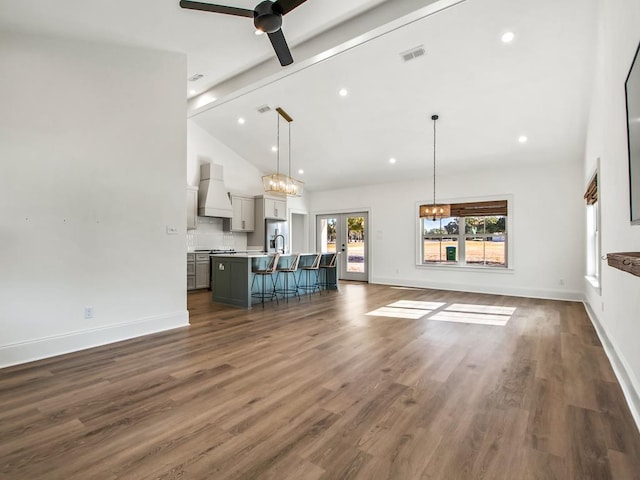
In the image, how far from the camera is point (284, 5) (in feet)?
9.18

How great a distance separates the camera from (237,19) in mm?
3723

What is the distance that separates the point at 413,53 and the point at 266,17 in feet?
8.28

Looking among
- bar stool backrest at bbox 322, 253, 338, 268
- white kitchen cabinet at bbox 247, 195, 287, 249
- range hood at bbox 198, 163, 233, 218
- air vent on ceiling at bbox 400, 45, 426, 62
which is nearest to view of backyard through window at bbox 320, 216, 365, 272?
white kitchen cabinet at bbox 247, 195, 287, 249

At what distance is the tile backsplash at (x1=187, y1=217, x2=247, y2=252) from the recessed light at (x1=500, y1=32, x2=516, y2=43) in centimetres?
670

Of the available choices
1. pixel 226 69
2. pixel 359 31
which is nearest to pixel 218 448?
pixel 359 31

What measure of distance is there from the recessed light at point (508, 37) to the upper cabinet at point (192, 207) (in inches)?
246

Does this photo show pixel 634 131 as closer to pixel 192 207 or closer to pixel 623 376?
pixel 623 376

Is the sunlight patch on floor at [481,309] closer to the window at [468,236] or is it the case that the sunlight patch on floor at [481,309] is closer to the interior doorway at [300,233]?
the window at [468,236]

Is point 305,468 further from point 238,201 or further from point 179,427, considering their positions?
point 238,201

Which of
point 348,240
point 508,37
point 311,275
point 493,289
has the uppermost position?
point 508,37

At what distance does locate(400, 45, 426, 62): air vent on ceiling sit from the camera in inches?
177

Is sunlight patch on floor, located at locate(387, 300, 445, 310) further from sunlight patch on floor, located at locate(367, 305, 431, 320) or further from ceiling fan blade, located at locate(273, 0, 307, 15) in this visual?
ceiling fan blade, located at locate(273, 0, 307, 15)

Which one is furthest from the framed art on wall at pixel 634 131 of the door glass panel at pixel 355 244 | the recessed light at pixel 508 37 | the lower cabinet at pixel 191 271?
the door glass panel at pixel 355 244

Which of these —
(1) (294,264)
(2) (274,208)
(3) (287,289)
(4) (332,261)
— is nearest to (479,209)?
(4) (332,261)
